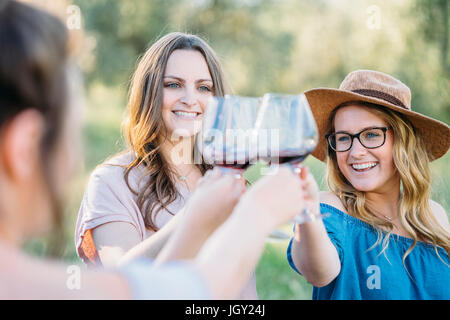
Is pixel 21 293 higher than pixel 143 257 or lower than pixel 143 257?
higher

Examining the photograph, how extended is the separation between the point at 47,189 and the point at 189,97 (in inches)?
61.2

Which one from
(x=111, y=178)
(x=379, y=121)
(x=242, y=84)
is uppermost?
(x=242, y=84)

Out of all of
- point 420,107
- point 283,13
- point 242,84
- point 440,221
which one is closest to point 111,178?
point 440,221

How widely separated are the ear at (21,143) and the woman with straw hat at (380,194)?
4.63 ft

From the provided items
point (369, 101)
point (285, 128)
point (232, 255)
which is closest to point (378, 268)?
point (369, 101)

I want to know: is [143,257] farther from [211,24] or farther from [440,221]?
[211,24]

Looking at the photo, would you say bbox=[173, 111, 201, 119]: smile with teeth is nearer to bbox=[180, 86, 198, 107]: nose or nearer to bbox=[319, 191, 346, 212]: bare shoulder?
bbox=[180, 86, 198, 107]: nose

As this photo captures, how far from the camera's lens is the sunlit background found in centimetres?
1180

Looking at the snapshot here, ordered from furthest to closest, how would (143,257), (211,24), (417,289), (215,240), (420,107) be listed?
(211,24) → (420,107) → (417,289) → (143,257) → (215,240)

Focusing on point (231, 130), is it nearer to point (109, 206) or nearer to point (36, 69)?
point (36, 69)

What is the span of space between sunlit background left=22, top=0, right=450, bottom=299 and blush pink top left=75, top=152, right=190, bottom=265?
→ 7.37 m

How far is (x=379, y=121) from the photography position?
2510 mm

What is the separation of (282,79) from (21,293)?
15.8 metres

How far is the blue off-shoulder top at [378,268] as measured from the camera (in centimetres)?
225
